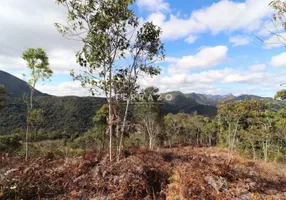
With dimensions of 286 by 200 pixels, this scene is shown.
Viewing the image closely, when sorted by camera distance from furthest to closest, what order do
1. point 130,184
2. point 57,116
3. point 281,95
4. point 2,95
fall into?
point 57,116
point 281,95
point 2,95
point 130,184

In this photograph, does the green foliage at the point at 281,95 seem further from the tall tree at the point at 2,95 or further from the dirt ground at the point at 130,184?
the tall tree at the point at 2,95

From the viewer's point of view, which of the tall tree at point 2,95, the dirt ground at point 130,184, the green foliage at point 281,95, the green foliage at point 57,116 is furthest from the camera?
the green foliage at point 57,116

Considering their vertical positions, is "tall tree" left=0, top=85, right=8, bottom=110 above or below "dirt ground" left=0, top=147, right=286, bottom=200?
above

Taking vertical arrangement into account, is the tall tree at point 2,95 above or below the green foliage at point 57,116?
above

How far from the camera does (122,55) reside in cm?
768

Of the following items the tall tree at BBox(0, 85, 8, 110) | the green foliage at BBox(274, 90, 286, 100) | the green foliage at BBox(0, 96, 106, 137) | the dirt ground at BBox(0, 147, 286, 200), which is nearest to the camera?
the dirt ground at BBox(0, 147, 286, 200)

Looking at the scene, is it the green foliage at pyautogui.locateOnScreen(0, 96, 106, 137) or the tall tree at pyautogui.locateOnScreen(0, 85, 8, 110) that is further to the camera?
the green foliage at pyautogui.locateOnScreen(0, 96, 106, 137)

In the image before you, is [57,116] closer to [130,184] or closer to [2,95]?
[2,95]

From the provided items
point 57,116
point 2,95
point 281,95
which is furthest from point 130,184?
point 57,116

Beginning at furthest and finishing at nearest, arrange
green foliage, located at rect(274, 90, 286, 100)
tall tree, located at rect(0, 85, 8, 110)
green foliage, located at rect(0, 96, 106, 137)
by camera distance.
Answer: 1. green foliage, located at rect(0, 96, 106, 137)
2. green foliage, located at rect(274, 90, 286, 100)
3. tall tree, located at rect(0, 85, 8, 110)

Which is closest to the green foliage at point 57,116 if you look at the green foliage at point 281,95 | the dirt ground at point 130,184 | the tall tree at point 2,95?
the tall tree at point 2,95

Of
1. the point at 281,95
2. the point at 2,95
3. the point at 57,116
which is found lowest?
the point at 57,116

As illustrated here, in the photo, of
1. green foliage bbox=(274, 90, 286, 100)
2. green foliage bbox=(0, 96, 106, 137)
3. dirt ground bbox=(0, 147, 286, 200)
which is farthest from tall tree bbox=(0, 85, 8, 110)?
green foliage bbox=(0, 96, 106, 137)

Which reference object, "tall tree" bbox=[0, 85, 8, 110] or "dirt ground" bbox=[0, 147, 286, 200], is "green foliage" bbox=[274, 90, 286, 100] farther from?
"tall tree" bbox=[0, 85, 8, 110]
